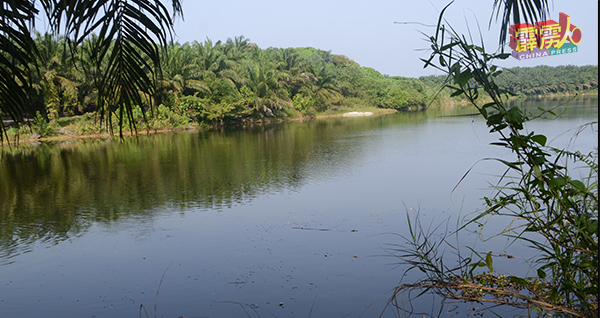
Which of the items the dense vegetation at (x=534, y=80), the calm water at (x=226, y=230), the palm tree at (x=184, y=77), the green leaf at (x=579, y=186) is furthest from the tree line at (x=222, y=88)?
the green leaf at (x=579, y=186)

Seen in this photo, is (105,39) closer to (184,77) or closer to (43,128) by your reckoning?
(43,128)

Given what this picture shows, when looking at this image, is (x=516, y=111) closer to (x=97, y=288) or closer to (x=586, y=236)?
(x=586, y=236)

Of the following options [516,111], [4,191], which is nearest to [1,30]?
[516,111]

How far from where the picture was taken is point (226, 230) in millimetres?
7293

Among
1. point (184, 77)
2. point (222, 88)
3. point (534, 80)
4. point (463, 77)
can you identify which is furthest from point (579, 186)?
point (222, 88)

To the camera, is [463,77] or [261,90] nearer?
[463,77]

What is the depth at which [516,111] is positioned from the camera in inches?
79.0

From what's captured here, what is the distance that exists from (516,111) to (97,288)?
494 cm

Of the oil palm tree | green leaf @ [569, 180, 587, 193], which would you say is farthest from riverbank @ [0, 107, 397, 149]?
green leaf @ [569, 180, 587, 193]

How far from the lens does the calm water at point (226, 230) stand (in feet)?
15.9

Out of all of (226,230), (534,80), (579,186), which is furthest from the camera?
(226,230)

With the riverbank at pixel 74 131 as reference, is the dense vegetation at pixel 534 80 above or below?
above

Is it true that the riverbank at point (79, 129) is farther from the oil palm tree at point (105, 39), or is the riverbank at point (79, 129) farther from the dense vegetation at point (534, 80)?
the oil palm tree at point (105, 39)

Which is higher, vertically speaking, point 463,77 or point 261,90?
→ point 261,90
